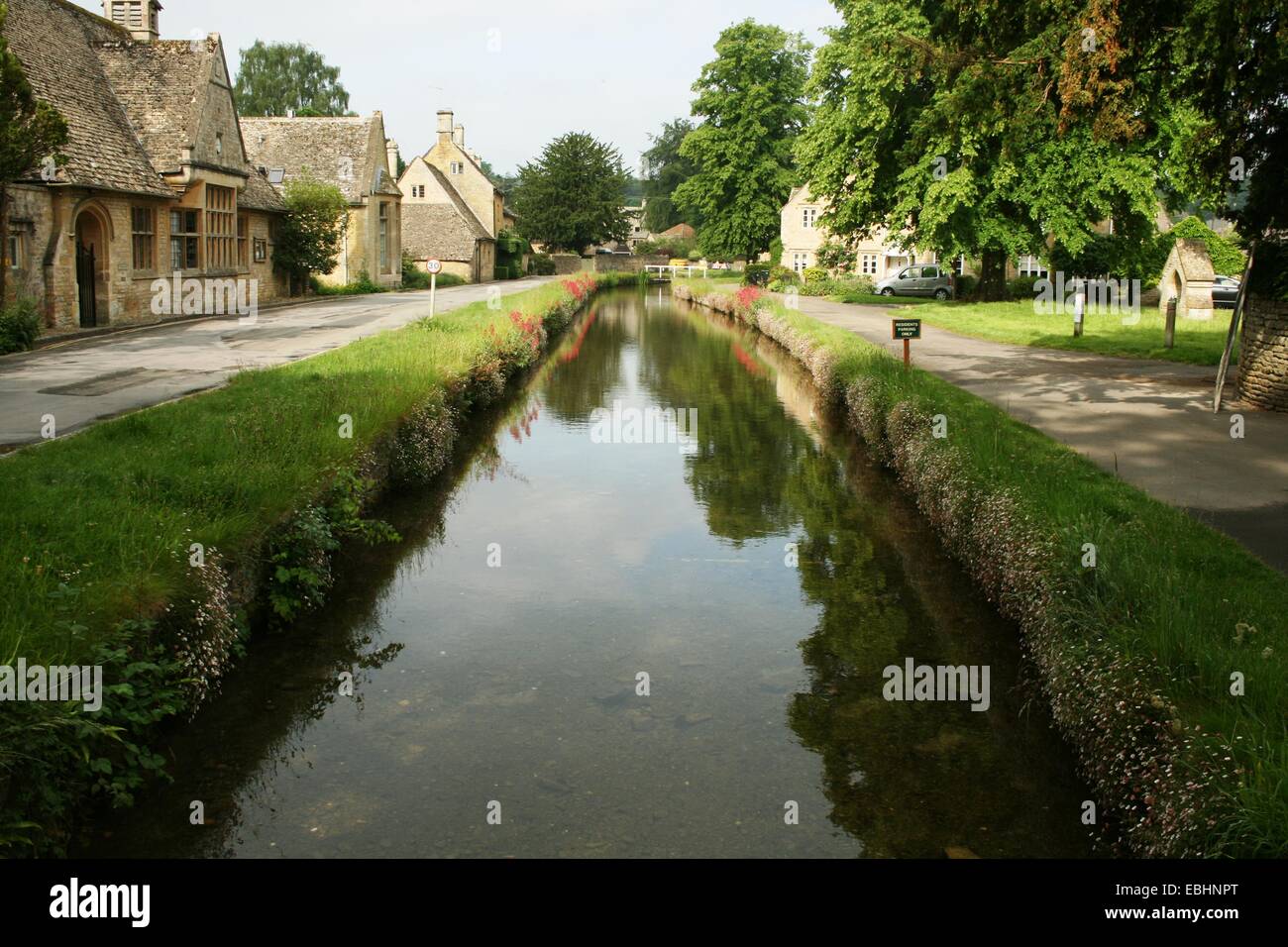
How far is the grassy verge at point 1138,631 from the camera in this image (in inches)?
182

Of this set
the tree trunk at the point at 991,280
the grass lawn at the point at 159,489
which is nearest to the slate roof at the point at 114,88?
the grass lawn at the point at 159,489

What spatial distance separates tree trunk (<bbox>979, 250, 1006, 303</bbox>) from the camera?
4172cm

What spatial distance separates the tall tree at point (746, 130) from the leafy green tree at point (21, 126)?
50192 millimetres

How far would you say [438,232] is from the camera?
224ft

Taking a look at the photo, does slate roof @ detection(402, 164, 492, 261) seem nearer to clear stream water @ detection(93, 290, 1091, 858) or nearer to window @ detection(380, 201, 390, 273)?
window @ detection(380, 201, 390, 273)

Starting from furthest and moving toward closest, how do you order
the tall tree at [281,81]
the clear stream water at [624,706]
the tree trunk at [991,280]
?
the tall tree at [281,81], the tree trunk at [991,280], the clear stream water at [624,706]

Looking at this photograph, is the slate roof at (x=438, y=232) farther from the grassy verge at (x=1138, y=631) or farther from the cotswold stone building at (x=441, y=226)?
the grassy verge at (x=1138, y=631)

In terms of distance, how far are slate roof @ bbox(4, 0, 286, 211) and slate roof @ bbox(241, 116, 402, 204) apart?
16.8 meters

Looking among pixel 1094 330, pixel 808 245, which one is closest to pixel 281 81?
pixel 808 245

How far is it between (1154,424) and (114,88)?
28500mm

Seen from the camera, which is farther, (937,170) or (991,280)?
(991,280)

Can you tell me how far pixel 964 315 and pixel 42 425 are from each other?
95.2 ft

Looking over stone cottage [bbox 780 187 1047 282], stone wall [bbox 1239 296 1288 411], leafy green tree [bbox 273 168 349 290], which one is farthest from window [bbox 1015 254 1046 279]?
stone wall [bbox 1239 296 1288 411]

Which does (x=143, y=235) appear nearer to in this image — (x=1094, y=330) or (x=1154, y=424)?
(x=1154, y=424)
